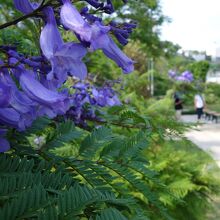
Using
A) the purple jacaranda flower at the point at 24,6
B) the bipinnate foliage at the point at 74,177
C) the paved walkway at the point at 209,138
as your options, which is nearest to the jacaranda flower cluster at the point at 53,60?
the purple jacaranda flower at the point at 24,6

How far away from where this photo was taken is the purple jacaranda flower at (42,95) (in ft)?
2.35

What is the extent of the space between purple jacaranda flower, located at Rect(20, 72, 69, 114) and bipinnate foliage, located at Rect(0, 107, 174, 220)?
0.13m

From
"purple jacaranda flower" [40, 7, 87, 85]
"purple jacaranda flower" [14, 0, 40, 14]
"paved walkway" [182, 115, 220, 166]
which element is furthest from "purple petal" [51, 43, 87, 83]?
"paved walkway" [182, 115, 220, 166]

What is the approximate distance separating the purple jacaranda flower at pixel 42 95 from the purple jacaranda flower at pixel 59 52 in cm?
3

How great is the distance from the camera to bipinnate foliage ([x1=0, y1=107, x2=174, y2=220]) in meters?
0.61

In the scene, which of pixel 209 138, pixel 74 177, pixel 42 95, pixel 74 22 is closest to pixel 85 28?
pixel 74 22

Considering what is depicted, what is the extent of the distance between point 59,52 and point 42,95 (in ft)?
0.25

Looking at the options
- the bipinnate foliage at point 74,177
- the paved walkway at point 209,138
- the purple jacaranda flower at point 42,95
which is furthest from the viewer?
the paved walkway at point 209,138

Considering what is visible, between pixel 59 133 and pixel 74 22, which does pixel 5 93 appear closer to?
pixel 74 22

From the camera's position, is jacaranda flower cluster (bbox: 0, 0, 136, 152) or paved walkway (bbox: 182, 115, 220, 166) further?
paved walkway (bbox: 182, 115, 220, 166)

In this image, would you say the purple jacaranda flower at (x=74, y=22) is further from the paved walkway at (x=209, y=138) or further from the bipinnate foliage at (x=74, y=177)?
the paved walkway at (x=209, y=138)

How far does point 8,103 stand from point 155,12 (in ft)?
39.7

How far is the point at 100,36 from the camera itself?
0.69m

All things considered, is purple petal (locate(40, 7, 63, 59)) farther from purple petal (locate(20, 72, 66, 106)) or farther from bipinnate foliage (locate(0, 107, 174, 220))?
bipinnate foliage (locate(0, 107, 174, 220))
